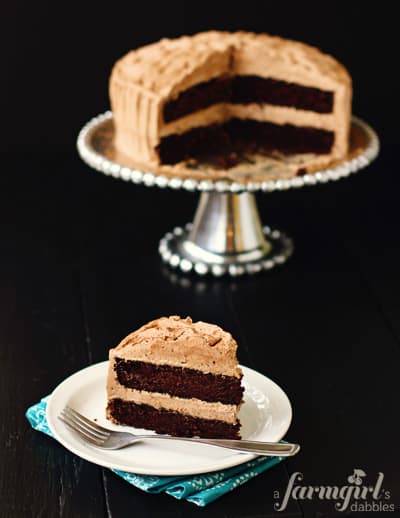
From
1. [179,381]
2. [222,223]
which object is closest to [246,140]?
[222,223]

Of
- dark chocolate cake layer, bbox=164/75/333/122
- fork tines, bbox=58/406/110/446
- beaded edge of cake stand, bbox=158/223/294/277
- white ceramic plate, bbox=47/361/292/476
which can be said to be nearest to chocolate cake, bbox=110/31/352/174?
dark chocolate cake layer, bbox=164/75/333/122

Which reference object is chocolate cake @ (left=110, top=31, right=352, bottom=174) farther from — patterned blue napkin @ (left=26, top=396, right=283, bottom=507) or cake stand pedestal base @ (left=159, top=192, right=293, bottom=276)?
patterned blue napkin @ (left=26, top=396, right=283, bottom=507)

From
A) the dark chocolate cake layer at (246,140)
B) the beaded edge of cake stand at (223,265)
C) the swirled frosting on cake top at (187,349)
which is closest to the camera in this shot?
the swirled frosting on cake top at (187,349)

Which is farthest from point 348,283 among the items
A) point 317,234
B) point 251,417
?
point 251,417

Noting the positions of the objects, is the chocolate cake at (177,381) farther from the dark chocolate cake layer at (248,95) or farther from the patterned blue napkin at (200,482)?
the dark chocolate cake layer at (248,95)

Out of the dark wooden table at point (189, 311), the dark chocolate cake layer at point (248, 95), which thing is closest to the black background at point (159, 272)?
the dark wooden table at point (189, 311)
